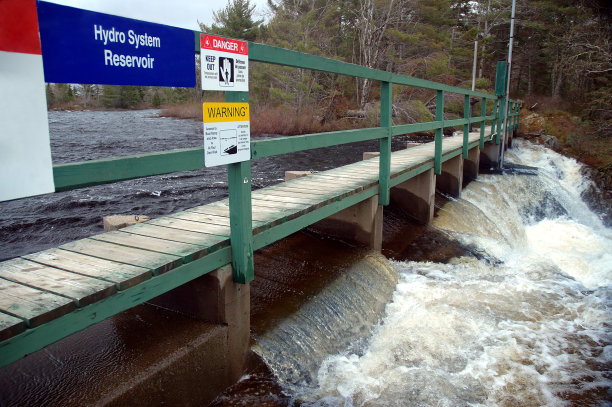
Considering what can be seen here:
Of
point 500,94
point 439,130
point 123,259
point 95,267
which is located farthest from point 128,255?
point 500,94

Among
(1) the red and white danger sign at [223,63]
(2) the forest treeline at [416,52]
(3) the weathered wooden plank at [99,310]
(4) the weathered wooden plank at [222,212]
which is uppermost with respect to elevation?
(2) the forest treeline at [416,52]

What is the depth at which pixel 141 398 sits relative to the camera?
261 centimetres

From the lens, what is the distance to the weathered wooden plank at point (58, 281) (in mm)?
2297

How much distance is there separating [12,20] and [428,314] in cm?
414

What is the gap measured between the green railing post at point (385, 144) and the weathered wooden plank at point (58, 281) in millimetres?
3688

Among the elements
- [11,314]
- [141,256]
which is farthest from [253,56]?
[11,314]

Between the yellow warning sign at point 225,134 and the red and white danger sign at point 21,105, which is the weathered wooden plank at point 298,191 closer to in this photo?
the yellow warning sign at point 225,134

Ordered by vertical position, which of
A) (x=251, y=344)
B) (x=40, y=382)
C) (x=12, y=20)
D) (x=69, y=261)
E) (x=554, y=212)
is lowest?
(x=554, y=212)

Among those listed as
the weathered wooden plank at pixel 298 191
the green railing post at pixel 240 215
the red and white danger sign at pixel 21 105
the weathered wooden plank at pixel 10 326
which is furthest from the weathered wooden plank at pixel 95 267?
the weathered wooden plank at pixel 298 191

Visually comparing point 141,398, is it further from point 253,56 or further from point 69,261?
point 253,56

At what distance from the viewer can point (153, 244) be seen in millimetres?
3178

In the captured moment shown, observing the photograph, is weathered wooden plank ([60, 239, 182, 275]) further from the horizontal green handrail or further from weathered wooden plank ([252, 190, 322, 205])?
weathered wooden plank ([252, 190, 322, 205])

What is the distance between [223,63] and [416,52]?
32733 millimetres

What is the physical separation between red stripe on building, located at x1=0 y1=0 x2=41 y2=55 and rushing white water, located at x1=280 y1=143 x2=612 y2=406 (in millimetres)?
2651
